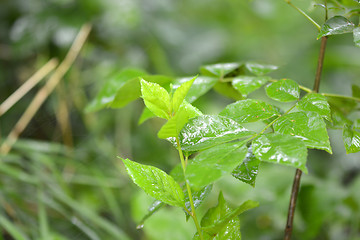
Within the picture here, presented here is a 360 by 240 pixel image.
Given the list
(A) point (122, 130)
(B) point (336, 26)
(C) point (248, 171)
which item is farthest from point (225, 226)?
(A) point (122, 130)

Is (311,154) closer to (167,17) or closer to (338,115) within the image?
(167,17)

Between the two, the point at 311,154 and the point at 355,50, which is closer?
the point at 311,154

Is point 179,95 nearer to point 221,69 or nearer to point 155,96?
point 155,96

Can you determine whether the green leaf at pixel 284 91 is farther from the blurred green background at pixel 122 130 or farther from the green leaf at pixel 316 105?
the blurred green background at pixel 122 130

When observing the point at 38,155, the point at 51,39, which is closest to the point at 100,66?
the point at 51,39

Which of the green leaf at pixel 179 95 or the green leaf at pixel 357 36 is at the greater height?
the green leaf at pixel 357 36

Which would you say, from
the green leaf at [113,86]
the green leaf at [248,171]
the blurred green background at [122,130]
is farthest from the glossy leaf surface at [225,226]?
the blurred green background at [122,130]
